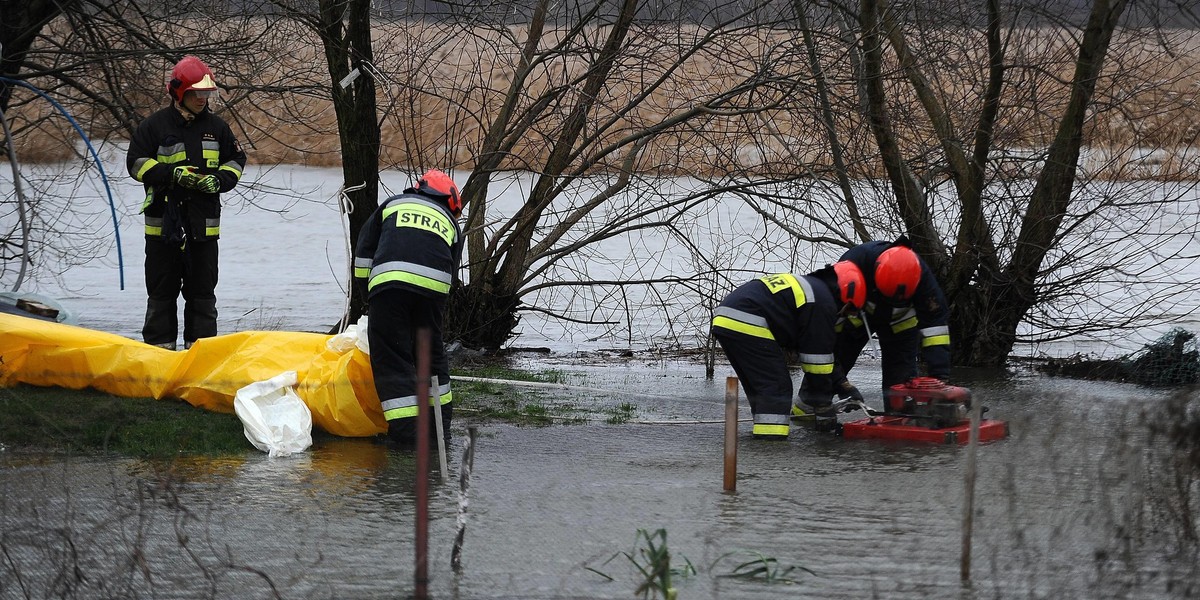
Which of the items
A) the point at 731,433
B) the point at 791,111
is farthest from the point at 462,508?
the point at 791,111

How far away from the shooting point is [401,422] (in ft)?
19.7

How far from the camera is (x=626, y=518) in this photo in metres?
4.77

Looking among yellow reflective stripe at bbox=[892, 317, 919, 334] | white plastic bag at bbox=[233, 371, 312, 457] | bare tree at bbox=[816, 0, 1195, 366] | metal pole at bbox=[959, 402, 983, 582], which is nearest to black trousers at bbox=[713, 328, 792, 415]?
yellow reflective stripe at bbox=[892, 317, 919, 334]

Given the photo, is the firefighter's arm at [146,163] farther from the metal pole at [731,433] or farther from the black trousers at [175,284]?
the metal pole at [731,433]

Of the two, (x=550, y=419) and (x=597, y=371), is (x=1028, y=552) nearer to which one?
(x=550, y=419)

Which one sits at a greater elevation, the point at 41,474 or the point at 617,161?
the point at 617,161

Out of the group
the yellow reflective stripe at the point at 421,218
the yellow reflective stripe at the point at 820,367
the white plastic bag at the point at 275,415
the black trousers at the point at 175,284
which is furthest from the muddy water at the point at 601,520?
the black trousers at the point at 175,284

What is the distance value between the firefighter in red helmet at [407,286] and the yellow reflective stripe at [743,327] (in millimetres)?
1638

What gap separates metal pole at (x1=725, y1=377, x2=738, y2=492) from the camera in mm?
4637

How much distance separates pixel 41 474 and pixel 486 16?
18.0 ft

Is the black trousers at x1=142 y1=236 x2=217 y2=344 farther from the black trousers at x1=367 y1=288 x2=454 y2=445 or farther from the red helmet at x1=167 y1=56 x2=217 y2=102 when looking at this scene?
the black trousers at x1=367 y1=288 x2=454 y2=445

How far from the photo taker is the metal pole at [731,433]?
15.2 ft

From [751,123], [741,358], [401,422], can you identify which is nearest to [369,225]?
[401,422]

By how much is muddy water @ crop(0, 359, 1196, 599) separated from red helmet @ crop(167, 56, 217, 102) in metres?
2.77
